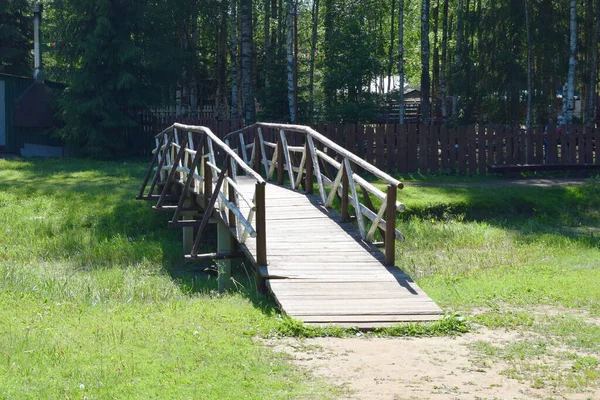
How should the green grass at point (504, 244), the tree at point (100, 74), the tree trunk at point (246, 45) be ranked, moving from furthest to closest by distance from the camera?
the tree at point (100, 74), the tree trunk at point (246, 45), the green grass at point (504, 244)

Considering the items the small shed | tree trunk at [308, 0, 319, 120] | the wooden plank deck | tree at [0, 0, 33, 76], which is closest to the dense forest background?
tree trunk at [308, 0, 319, 120]

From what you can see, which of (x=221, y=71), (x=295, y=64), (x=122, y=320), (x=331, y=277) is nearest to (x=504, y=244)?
(x=331, y=277)

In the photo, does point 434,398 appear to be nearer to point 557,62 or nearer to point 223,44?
point 557,62

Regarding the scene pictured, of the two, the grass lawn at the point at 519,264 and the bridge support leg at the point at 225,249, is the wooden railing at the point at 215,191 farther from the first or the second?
the grass lawn at the point at 519,264

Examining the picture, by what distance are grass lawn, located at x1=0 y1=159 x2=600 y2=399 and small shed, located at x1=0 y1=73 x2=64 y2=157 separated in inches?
289

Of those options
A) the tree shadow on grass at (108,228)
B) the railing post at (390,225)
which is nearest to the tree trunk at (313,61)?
the tree shadow on grass at (108,228)

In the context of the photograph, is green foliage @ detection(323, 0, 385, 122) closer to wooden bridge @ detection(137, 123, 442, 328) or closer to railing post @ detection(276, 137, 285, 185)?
railing post @ detection(276, 137, 285, 185)

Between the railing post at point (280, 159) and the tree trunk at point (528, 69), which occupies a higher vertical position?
the tree trunk at point (528, 69)

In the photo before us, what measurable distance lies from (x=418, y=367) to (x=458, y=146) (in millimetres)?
16566

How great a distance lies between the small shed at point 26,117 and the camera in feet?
98.0

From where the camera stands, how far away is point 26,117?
30.1 meters

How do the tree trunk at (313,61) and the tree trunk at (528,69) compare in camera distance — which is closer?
the tree trunk at (528,69)

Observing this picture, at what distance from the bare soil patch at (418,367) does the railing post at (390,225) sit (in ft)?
8.19

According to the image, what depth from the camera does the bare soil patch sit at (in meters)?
6.73
